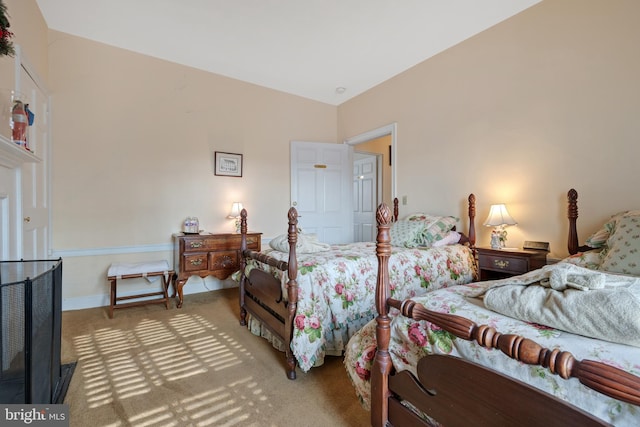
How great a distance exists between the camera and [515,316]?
3.26 ft

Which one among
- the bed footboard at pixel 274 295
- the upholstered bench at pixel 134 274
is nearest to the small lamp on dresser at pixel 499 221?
the bed footboard at pixel 274 295

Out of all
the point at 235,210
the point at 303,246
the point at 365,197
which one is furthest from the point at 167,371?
the point at 365,197

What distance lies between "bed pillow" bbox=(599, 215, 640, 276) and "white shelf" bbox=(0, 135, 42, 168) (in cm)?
340

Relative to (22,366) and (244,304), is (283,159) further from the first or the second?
(22,366)

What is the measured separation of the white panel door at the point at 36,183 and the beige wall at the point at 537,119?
3.80m

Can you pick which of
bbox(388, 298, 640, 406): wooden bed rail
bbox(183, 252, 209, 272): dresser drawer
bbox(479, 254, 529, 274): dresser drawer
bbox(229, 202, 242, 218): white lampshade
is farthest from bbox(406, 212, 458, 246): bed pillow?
bbox(183, 252, 209, 272): dresser drawer

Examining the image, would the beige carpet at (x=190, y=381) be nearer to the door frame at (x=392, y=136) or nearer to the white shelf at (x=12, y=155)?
the white shelf at (x=12, y=155)

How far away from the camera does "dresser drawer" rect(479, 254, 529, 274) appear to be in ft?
7.66

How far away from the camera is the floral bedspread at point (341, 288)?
187cm

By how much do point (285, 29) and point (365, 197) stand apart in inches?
130

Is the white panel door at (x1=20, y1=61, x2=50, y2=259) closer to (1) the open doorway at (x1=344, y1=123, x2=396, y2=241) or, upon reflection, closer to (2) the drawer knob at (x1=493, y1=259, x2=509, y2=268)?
(2) the drawer knob at (x1=493, y1=259, x2=509, y2=268)

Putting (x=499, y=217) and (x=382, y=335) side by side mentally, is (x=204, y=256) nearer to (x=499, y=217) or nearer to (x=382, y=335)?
(x=382, y=335)

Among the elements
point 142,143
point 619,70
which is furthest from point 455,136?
point 142,143

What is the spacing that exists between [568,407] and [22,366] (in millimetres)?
1858
